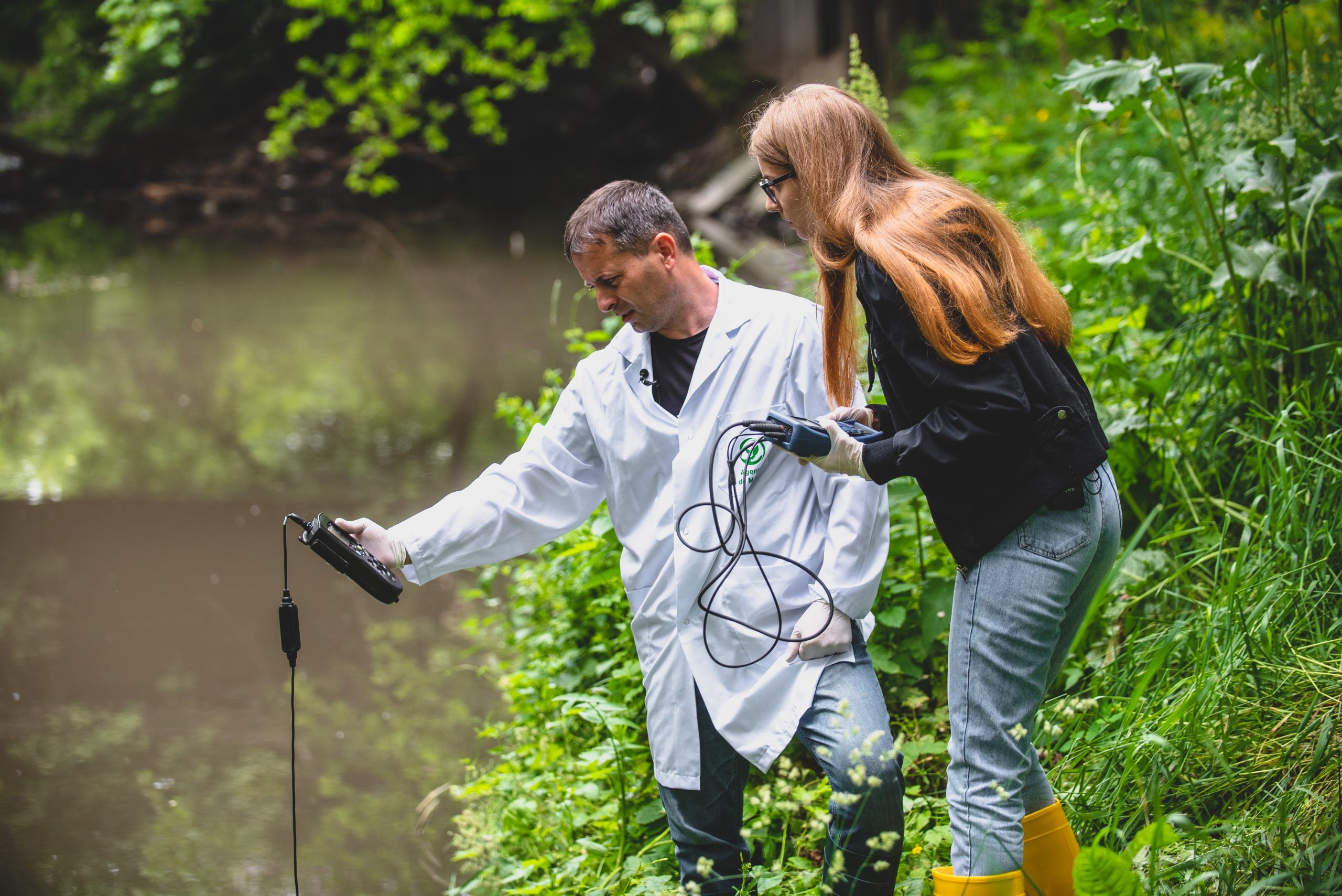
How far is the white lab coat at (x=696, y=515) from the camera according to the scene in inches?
91.7

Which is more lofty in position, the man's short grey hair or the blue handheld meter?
the man's short grey hair

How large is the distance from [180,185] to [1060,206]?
1919cm

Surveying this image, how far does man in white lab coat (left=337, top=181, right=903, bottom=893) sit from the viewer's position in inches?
90.4

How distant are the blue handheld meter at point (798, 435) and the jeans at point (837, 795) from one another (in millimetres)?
443

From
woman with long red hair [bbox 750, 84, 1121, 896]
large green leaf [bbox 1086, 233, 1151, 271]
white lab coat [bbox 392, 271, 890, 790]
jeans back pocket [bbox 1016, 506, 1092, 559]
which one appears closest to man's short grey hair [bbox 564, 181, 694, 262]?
white lab coat [bbox 392, 271, 890, 790]

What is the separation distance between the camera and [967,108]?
12695mm

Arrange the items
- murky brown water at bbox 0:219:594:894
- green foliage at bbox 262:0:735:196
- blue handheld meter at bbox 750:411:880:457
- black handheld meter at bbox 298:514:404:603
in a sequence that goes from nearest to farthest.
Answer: blue handheld meter at bbox 750:411:880:457 < black handheld meter at bbox 298:514:404:603 < murky brown water at bbox 0:219:594:894 < green foliage at bbox 262:0:735:196

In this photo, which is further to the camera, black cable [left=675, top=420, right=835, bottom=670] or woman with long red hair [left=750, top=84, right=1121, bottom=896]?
black cable [left=675, top=420, right=835, bottom=670]

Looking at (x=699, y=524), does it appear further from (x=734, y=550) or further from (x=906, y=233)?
(x=906, y=233)

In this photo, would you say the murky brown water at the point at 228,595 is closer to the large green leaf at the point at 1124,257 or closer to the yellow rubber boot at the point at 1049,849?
the yellow rubber boot at the point at 1049,849

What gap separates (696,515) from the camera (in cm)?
242

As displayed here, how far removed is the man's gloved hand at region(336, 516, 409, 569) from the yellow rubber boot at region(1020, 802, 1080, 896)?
4.73 ft

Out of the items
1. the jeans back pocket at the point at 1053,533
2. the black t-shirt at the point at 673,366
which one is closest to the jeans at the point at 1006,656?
the jeans back pocket at the point at 1053,533

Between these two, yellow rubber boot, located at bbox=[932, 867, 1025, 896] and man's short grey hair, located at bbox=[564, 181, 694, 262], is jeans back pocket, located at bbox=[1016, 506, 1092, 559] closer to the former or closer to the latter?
yellow rubber boot, located at bbox=[932, 867, 1025, 896]
